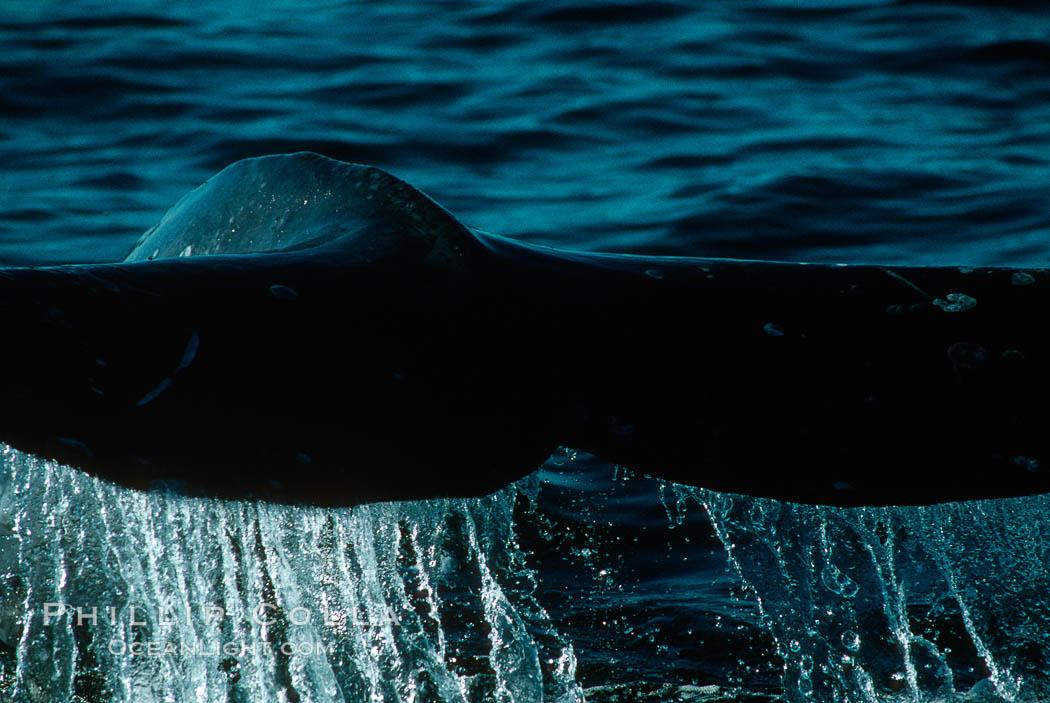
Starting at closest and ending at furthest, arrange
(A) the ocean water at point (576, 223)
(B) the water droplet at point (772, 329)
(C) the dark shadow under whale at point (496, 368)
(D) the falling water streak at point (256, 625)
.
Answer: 1. (C) the dark shadow under whale at point (496, 368)
2. (B) the water droplet at point (772, 329)
3. (D) the falling water streak at point (256, 625)
4. (A) the ocean water at point (576, 223)

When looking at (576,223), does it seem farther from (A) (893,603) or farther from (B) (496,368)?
(B) (496,368)

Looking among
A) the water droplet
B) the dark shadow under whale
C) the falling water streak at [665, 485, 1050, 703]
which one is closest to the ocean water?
the falling water streak at [665, 485, 1050, 703]

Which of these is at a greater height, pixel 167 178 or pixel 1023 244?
pixel 167 178

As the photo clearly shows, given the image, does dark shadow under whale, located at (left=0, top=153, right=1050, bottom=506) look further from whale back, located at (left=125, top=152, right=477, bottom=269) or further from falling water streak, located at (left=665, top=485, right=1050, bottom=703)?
falling water streak, located at (left=665, top=485, right=1050, bottom=703)

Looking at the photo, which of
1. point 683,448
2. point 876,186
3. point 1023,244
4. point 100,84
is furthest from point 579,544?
point 100,84

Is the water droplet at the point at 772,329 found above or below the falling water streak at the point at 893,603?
above

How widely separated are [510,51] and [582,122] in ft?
6.82

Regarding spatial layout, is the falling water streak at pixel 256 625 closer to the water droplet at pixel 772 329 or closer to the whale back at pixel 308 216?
the whale back at pixel 308 216

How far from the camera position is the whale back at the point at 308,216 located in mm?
2477

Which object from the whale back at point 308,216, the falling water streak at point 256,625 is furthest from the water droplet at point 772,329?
the falling water streak at point 256,625

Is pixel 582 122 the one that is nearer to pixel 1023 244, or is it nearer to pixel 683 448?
pixel 1023 244

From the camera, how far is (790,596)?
419 cm

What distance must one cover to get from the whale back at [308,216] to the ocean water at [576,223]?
345 mm

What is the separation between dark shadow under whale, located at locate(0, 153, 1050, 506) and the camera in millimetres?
1863
